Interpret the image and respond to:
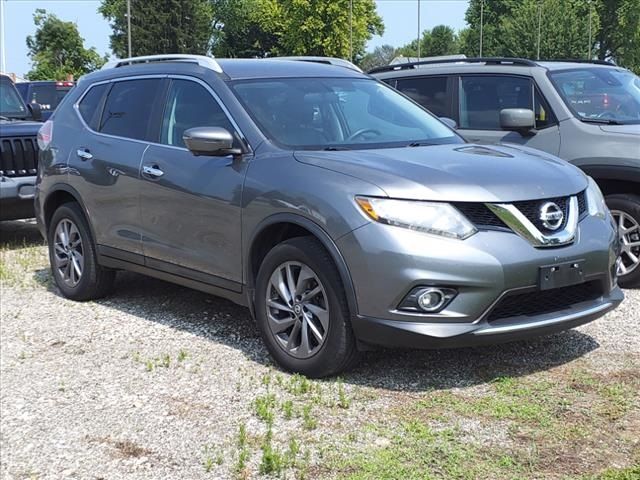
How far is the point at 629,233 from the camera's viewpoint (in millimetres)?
6438

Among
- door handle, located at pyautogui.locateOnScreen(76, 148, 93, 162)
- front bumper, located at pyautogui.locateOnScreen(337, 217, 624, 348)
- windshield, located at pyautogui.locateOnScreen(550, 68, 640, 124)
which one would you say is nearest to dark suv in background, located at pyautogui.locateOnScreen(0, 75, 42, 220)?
door handle, located at pyautogui.locateOnScreen(76, 148, 93, 162)

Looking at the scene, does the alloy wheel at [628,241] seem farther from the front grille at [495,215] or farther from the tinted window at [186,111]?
the tinted window at [186,111]

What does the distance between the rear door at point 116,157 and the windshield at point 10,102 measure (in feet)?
16.3

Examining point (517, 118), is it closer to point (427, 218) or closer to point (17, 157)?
point (427, 218)

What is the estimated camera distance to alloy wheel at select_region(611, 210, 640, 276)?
6.39 m

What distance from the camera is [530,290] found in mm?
4172

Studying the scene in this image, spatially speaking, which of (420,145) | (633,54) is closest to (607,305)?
(420,145)

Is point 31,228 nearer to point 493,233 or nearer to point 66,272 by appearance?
point 66,272

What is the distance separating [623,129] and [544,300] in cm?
277

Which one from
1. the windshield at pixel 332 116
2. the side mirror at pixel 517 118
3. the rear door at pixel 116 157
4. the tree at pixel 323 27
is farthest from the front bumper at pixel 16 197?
the tree at pixel 323 27

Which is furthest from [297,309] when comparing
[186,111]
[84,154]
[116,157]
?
[84,154]

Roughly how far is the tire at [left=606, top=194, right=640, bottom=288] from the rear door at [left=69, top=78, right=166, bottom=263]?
142 inches

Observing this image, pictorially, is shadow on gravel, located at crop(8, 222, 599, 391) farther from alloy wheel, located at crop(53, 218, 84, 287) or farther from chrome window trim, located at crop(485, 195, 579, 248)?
chrome window trim, located at crop(485, 195, 579, 248)

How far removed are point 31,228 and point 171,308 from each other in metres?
5.31
